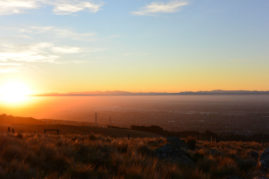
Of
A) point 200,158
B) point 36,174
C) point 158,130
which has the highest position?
point 36,174

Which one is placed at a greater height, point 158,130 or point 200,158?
point 200,158

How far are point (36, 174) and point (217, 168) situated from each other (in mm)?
6520

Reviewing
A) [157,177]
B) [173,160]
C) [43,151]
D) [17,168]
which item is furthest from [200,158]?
[17,168]

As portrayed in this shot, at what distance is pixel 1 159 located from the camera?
8141 millimetres

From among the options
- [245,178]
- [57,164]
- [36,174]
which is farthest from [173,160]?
[36,174]

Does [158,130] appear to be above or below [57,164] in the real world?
below

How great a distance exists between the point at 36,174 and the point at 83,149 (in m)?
3.94

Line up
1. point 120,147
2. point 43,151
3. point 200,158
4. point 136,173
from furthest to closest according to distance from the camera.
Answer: point 120,147, point 200,158, point 43,151, point 136,173

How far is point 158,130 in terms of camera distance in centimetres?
5362

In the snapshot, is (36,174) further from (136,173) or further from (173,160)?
(173,160)

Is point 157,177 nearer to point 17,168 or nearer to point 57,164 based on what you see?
point 57,164

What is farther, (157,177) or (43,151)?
(43,151)

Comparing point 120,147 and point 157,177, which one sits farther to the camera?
point 120,147

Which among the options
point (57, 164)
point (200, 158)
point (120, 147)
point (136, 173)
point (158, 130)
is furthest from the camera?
point (158, 130)
